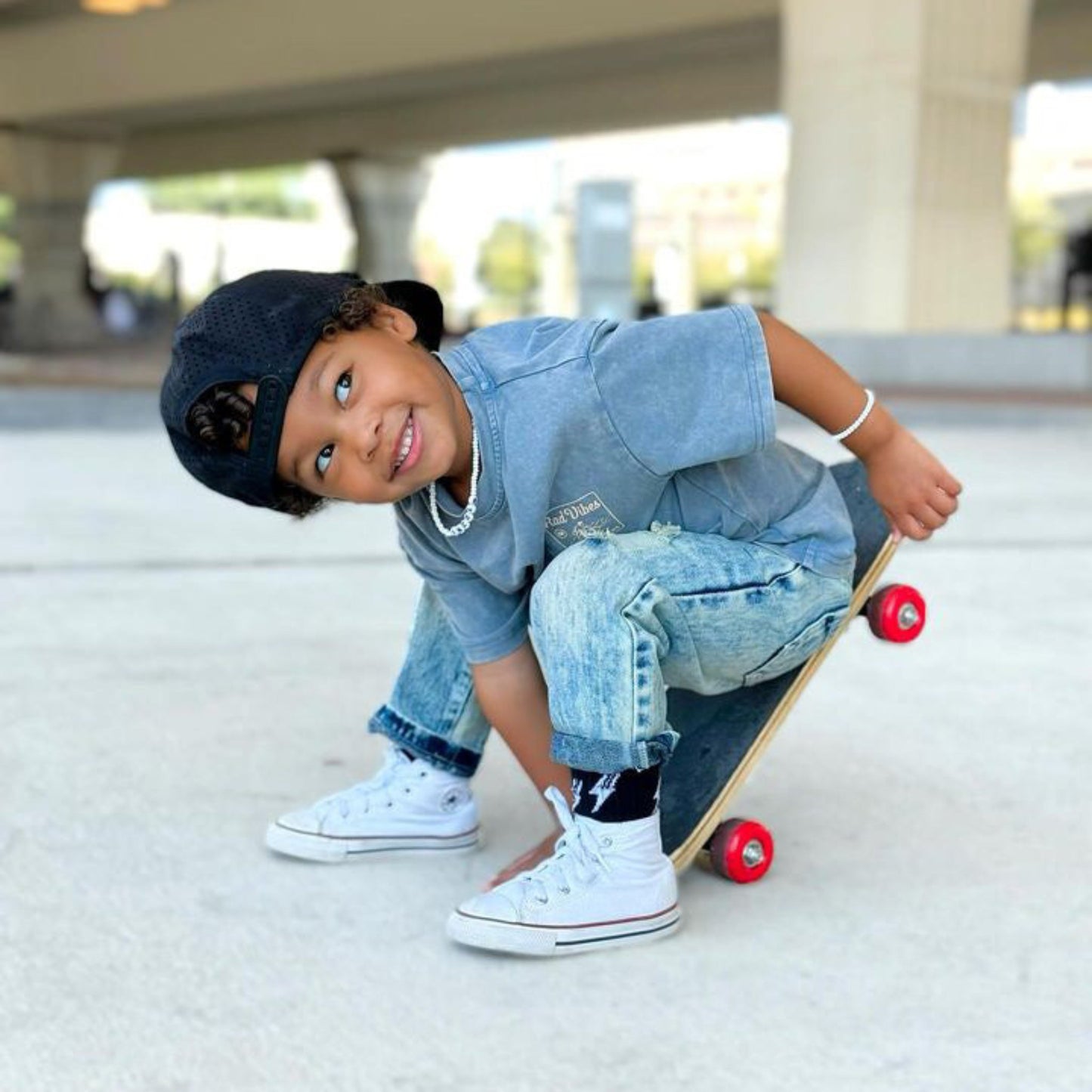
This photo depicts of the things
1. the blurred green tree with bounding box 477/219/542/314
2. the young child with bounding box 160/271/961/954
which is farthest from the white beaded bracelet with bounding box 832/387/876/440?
the blurred green tree with bounding box 477/219/542/314

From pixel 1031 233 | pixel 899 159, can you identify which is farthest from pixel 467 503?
pixel 1031 233

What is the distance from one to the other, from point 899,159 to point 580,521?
405 inches

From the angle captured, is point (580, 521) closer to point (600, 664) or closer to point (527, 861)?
point (600, 664)

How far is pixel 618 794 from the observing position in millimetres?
1585

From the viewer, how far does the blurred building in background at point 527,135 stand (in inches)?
443

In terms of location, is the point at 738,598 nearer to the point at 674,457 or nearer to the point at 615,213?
the point at 674,457

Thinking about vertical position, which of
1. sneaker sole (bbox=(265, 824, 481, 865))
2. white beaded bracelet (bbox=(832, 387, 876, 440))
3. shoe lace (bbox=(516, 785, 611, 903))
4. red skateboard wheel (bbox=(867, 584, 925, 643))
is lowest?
sneaker sole (bbox=(265, 824, 481, 865))

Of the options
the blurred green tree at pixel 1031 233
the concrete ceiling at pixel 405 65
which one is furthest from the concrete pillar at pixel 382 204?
the blurred green tree at pixel 1031 233

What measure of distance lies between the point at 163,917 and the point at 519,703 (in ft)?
1.53

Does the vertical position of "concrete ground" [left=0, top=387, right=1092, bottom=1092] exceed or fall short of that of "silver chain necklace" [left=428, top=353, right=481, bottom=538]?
it falls short

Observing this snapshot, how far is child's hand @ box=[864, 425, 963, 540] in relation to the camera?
1.70 m

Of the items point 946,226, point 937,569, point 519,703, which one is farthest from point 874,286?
point 519,703

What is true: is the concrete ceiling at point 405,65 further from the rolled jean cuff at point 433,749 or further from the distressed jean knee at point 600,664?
the distressed jean knee at point 600,664

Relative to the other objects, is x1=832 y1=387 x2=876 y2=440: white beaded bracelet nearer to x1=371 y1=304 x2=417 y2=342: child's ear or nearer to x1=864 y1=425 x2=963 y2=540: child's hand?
x1=864 y1=425 x2=963 y2=540: child's hand
